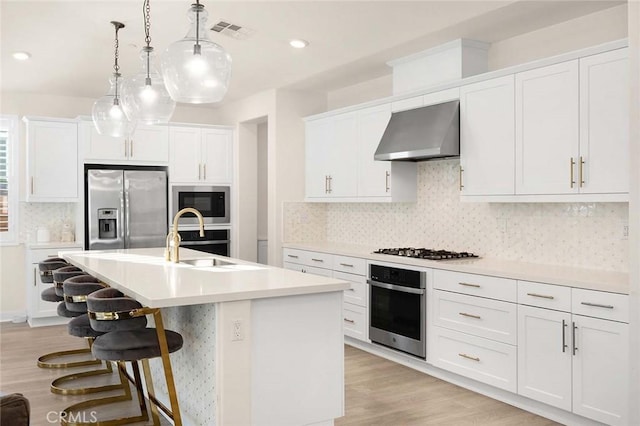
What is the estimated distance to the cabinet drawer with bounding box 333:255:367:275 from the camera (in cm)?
502

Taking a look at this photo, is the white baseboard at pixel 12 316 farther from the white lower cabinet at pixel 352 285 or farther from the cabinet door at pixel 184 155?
the white lower cabinet at pixel 352 285

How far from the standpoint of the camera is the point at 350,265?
5.16 m

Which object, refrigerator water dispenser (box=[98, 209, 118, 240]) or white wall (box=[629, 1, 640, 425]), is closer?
white wall (box=[629, 1, 640, 425])

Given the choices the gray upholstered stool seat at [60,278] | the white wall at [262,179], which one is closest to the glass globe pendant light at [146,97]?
the gray upholstered stool seat at [60,278]

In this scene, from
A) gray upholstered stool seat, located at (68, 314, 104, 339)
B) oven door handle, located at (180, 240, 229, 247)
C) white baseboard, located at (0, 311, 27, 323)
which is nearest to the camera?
gray upholstered stool seat, located at (68, 314, 104, 339)

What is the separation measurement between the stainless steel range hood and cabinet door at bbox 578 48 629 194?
103 centimetres

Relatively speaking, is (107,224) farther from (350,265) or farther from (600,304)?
(600,304)

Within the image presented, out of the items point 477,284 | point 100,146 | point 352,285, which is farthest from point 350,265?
point 100,146

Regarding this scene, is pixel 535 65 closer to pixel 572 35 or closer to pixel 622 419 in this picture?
pixel 572 35

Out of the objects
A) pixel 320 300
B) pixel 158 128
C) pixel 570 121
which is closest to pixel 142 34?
pixel 158 128

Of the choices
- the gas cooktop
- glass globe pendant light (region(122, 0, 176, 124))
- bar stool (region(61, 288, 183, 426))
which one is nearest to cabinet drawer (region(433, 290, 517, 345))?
the gas cooktop

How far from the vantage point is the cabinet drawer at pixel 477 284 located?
11.9 ft

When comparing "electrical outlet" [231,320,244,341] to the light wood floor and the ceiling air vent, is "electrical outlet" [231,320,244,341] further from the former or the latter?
the ceiling air vent

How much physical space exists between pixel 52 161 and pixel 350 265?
3.62 meters
